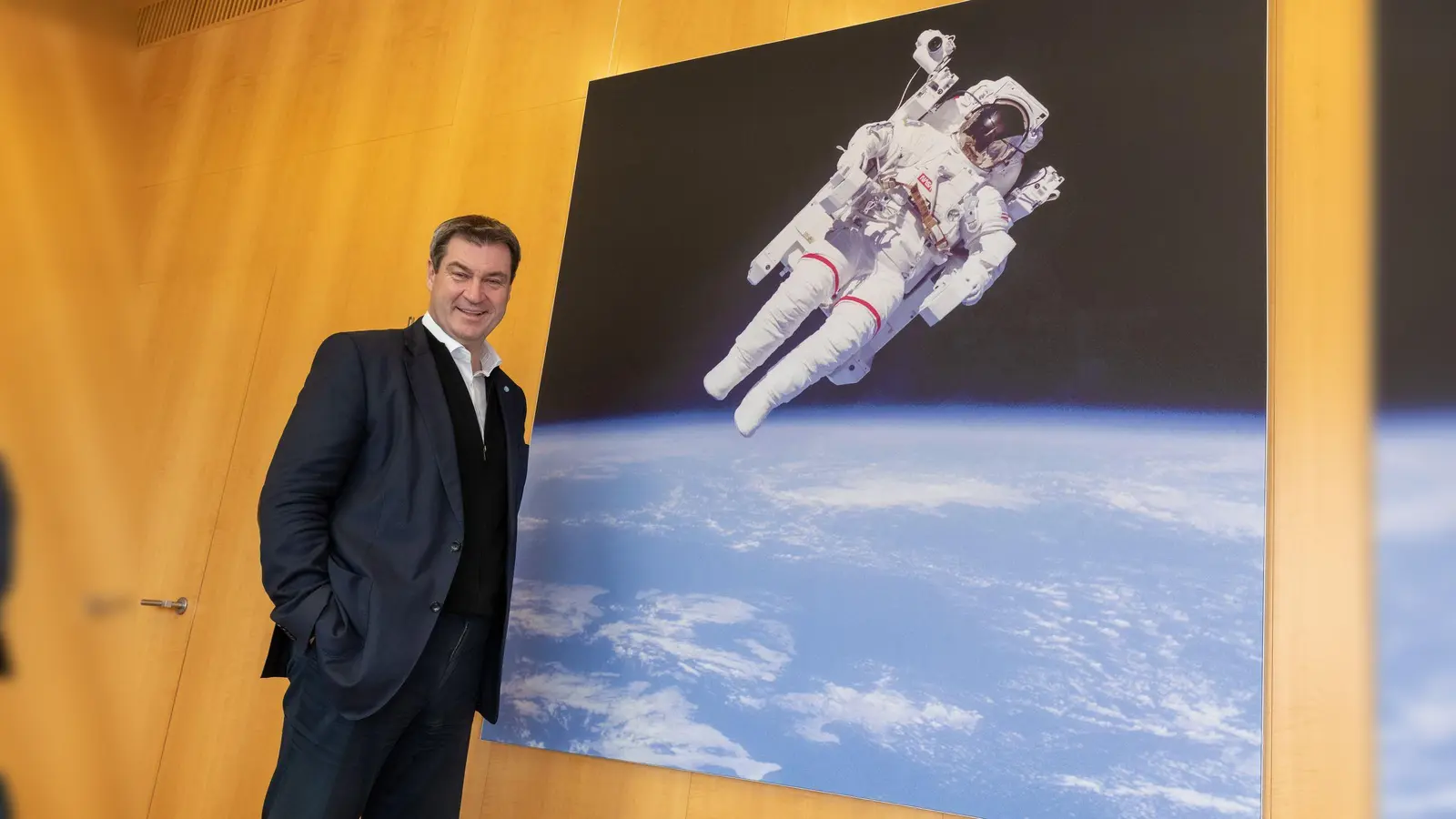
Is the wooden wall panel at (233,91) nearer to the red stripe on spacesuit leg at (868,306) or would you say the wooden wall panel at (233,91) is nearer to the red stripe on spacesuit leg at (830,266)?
the red stripe on spacesuit leg at (830,266)

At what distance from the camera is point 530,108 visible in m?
2.74

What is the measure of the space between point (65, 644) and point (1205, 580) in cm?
174

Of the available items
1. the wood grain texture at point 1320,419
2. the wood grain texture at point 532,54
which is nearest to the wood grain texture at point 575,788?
the wood grain texture at point 1320,419

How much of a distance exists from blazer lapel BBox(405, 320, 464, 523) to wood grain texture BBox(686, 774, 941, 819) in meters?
0.77

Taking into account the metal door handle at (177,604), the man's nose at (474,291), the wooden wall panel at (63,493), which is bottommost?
the metal door handle at (177,604)

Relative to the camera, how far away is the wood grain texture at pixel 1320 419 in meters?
1.56

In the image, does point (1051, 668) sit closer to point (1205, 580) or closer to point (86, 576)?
point (1205, 580)

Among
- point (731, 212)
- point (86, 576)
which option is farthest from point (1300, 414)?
point (86, 576)

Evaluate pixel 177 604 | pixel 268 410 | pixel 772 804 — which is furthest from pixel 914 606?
pixel 177 604

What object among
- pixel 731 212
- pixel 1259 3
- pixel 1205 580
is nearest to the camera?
pixel 1205 580

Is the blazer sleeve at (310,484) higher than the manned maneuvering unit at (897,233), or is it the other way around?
the manned maneuvering unit at (897,233)

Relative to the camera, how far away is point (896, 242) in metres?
2.11

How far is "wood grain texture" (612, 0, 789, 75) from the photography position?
8.07ft

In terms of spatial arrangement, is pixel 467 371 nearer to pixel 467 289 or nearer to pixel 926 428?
pixel 467 289
